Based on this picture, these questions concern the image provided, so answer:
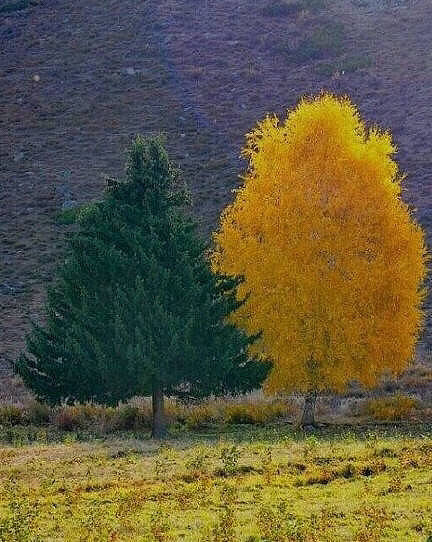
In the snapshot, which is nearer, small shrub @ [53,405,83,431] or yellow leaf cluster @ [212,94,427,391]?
yellow leaf cluster @ [212,94,427,391]

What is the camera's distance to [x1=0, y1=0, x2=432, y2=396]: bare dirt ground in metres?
49.8

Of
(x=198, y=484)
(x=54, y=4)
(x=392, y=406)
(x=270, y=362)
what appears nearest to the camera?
(x=198, y=484)

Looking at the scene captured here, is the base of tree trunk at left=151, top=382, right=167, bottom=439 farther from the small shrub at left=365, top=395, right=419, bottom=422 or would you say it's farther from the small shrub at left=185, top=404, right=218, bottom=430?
the small shrub at left=365, top=395, right=419, bottom=422

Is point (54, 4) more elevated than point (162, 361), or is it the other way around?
point (54, 4)

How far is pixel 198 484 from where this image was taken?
1324 centimetres

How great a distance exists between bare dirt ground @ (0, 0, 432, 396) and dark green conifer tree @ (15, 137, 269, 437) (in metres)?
19.4

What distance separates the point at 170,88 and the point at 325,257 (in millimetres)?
43561

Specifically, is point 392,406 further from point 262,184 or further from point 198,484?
point 198,484

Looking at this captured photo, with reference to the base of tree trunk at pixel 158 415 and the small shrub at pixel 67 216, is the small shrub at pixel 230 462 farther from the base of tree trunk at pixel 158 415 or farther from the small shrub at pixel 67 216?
the small shrub at pixel 67 216

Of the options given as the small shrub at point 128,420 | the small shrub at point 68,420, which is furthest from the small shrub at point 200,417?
the small shrub at point 68,420

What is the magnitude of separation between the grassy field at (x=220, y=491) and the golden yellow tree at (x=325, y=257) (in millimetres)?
3317

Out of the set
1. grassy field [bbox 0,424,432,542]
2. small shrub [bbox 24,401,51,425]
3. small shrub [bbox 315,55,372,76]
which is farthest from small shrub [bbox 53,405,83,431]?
small shrub [bbox 315,55,372,76]

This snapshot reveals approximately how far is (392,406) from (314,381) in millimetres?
3883

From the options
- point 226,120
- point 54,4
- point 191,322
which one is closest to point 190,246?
point 191,322
